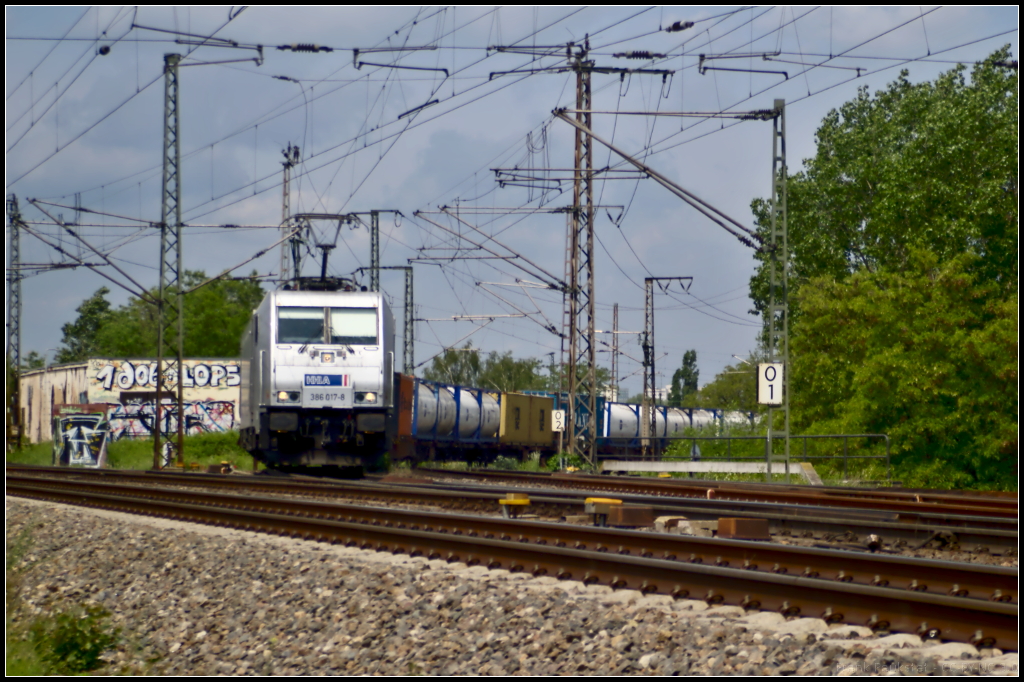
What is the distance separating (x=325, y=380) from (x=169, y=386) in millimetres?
28318

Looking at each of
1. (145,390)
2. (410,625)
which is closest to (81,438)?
(145,390)

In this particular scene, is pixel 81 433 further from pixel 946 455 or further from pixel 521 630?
pixel 521 630

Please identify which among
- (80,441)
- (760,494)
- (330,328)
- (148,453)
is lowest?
(148,453)

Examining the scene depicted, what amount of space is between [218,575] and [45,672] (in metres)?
2.44

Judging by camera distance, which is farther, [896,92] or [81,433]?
[896,92]

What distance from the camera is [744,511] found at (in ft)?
42.3

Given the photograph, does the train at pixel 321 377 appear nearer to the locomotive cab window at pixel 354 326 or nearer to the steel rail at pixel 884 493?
the locomotive cab window at pixel 354 326

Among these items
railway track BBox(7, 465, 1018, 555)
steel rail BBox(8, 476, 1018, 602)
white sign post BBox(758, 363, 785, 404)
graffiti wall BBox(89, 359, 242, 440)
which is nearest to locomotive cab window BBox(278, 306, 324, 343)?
railway track BBox(7, 465, 1018, 555)

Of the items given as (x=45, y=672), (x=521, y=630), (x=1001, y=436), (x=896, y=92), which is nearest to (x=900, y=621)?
(x=521, y=630)

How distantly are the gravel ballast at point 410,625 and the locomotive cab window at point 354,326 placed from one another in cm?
1063

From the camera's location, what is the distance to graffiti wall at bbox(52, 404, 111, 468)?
3262 cm

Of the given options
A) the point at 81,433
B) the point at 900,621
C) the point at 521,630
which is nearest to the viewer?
the point at 900,621

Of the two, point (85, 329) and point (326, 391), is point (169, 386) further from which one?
point (85, 329)

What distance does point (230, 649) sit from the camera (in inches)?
283
